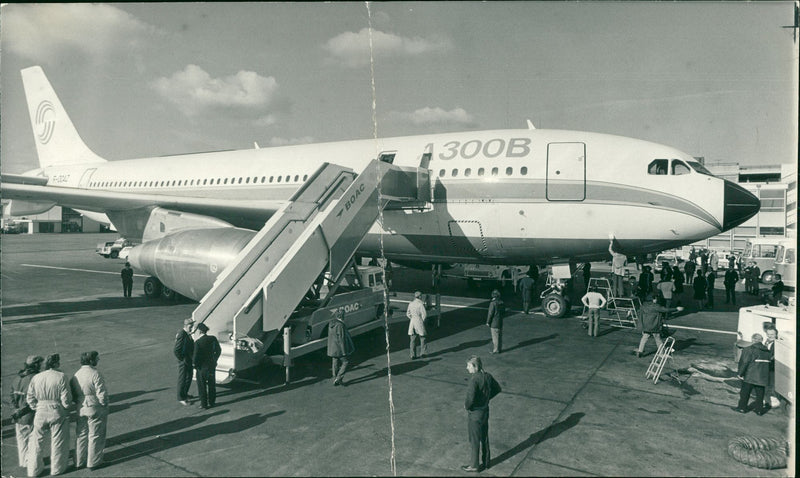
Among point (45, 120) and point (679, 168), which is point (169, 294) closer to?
point (679, 168)

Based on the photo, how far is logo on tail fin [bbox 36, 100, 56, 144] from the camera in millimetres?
27891

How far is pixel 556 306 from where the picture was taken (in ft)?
47.8

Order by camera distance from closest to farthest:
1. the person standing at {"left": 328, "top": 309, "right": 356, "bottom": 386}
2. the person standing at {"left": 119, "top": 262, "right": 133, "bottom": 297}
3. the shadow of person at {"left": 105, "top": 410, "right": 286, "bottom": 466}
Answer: the shadow of person at {"left": 105, "top": 410, "right": 286, "bottom": 466} → the person standing at {"left": 328, "top": 309, "right": 356, "bottom": 386} → the person standing at {"left": 119, "top": 262, "right": 133, "bottom": 297}

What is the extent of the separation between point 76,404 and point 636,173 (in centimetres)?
1225

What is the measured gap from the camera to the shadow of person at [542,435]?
6.09 m

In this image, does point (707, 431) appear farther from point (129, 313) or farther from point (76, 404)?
point (129, 313)

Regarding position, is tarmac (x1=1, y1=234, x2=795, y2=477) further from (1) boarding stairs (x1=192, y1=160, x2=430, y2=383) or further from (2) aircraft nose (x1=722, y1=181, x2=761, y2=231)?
(2) aircraft nose (x1=722, y1=181, x2=761, y2=231)

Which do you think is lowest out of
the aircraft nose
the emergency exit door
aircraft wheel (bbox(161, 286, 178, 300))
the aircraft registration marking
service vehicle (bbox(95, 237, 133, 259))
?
aircraft wheel (bbox(161, 286, 178, 300))

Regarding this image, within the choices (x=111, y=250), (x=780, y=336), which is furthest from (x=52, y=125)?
(x=780, y=336)

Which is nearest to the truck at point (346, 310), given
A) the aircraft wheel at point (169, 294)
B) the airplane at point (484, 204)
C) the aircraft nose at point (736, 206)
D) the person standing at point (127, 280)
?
the airplane at point (484, 204)

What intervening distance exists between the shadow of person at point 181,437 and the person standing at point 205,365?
409 millimetres

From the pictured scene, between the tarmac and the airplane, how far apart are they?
228 cm

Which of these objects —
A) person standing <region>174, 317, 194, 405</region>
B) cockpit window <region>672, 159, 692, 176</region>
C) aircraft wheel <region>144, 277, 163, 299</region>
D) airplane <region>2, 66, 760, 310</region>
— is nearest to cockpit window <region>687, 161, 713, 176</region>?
airplane <region>2, 66, 760, 310</region>

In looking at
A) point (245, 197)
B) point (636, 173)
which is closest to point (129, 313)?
point (245, 197)
